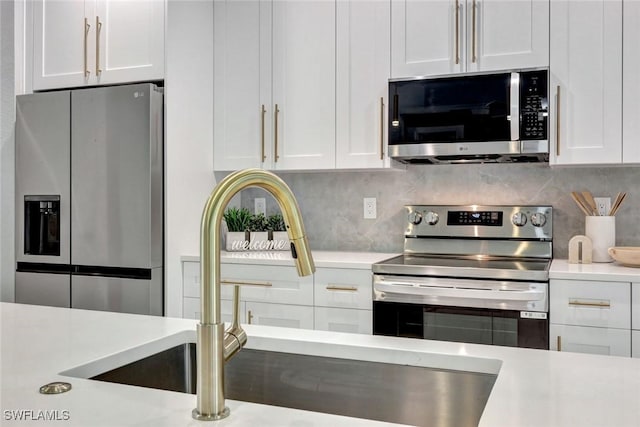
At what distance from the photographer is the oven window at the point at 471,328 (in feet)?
7.91

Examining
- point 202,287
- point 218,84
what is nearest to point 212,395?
point 202,287

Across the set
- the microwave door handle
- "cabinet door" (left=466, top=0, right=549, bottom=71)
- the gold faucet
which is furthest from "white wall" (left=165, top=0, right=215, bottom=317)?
the gold faucet

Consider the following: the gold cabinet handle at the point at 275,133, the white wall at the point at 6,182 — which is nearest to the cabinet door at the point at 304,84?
the gold cabinet handle at the point at 275,133

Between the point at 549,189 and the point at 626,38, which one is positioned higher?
the point at 626,38

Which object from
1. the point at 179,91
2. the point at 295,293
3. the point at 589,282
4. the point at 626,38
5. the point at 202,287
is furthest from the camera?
the point at 179,91

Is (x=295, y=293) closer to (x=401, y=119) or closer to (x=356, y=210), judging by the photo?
(x=356, y=210)

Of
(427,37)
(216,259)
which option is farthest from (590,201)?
(216,259)

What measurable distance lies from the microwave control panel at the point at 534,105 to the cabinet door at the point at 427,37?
32cm

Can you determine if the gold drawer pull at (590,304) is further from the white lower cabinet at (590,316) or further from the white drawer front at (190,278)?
the white drawer front at (190,278)

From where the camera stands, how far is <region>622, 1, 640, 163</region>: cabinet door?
97.8 inches

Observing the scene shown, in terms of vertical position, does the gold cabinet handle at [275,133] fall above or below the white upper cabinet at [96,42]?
below

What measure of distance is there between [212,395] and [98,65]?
266 centimetres

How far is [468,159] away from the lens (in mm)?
2896

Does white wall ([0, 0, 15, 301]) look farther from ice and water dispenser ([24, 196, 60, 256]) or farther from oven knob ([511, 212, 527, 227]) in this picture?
oven knob ([511, 212, 527, 227])
